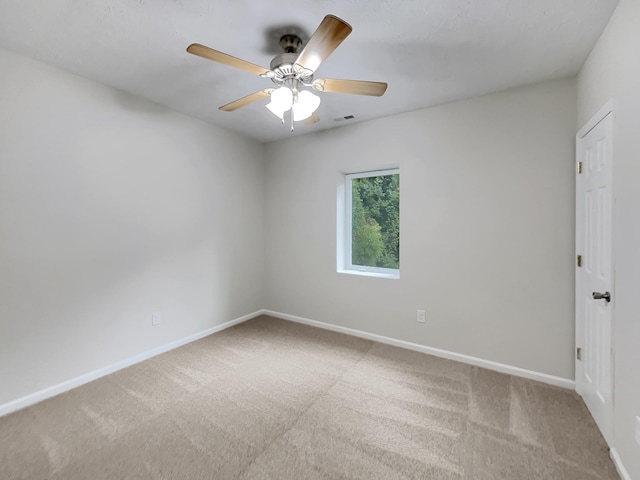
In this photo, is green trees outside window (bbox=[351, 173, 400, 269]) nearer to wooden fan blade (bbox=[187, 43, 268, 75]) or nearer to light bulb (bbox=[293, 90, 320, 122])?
light bulb (bbox=[293, 90, 320, 122])

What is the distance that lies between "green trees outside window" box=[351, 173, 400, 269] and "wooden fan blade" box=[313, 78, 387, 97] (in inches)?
59.9

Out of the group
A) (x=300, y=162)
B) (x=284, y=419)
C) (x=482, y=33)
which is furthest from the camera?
(x=300, y=162)

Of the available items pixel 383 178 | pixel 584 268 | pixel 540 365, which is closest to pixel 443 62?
pixel 383 178

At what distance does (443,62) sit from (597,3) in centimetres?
80

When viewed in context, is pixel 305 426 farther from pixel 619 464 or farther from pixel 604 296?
pixel 604 296

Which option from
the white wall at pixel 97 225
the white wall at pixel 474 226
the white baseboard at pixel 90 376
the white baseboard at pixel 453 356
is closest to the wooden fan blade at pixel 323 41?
the white wall at pixel 474 226

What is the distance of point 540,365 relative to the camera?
2.36 m

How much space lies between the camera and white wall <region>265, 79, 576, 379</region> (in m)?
2.29

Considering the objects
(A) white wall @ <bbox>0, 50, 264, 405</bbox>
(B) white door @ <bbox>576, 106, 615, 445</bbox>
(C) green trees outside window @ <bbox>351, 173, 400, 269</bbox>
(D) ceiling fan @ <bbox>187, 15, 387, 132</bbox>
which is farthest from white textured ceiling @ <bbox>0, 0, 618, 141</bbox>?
(C) green trees outside window @ <bbox>351, 173, 400, 269</bbox>

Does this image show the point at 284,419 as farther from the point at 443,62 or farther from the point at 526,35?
the point at 526,35

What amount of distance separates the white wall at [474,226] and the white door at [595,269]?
129mm

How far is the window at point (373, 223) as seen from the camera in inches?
129

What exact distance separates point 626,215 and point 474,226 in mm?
1194

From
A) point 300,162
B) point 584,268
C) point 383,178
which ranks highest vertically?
point 300,162
